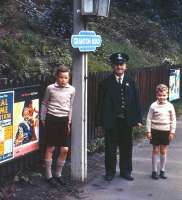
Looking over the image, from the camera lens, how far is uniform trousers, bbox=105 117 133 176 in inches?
329

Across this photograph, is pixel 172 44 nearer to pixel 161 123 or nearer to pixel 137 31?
pixel 137 31

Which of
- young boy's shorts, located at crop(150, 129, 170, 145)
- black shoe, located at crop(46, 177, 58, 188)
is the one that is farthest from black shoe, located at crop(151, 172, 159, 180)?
black shoe, located at crop(46, 177, 58, 188)

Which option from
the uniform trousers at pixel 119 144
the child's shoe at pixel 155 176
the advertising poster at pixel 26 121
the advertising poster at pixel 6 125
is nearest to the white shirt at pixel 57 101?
the advertising poster at pixel 26 121

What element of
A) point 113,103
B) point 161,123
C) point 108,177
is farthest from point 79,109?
point 161,123

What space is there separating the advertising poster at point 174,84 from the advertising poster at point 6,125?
9929 millimetres

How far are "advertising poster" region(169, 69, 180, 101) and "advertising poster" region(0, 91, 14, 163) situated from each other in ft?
32.6

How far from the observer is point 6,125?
718cm

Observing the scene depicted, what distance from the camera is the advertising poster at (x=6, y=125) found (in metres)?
7.07

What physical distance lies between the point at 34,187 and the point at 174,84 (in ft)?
35.2

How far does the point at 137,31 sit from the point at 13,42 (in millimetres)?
11592

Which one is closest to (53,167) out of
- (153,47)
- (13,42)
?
(13,42)

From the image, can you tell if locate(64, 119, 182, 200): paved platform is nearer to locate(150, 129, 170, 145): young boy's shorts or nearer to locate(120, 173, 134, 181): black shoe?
locate(120, 173, 134, 181): black shoe

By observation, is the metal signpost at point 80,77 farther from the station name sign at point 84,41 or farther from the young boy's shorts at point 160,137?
the young boy's shorts at point 160,137

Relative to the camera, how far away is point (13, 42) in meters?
10.9
